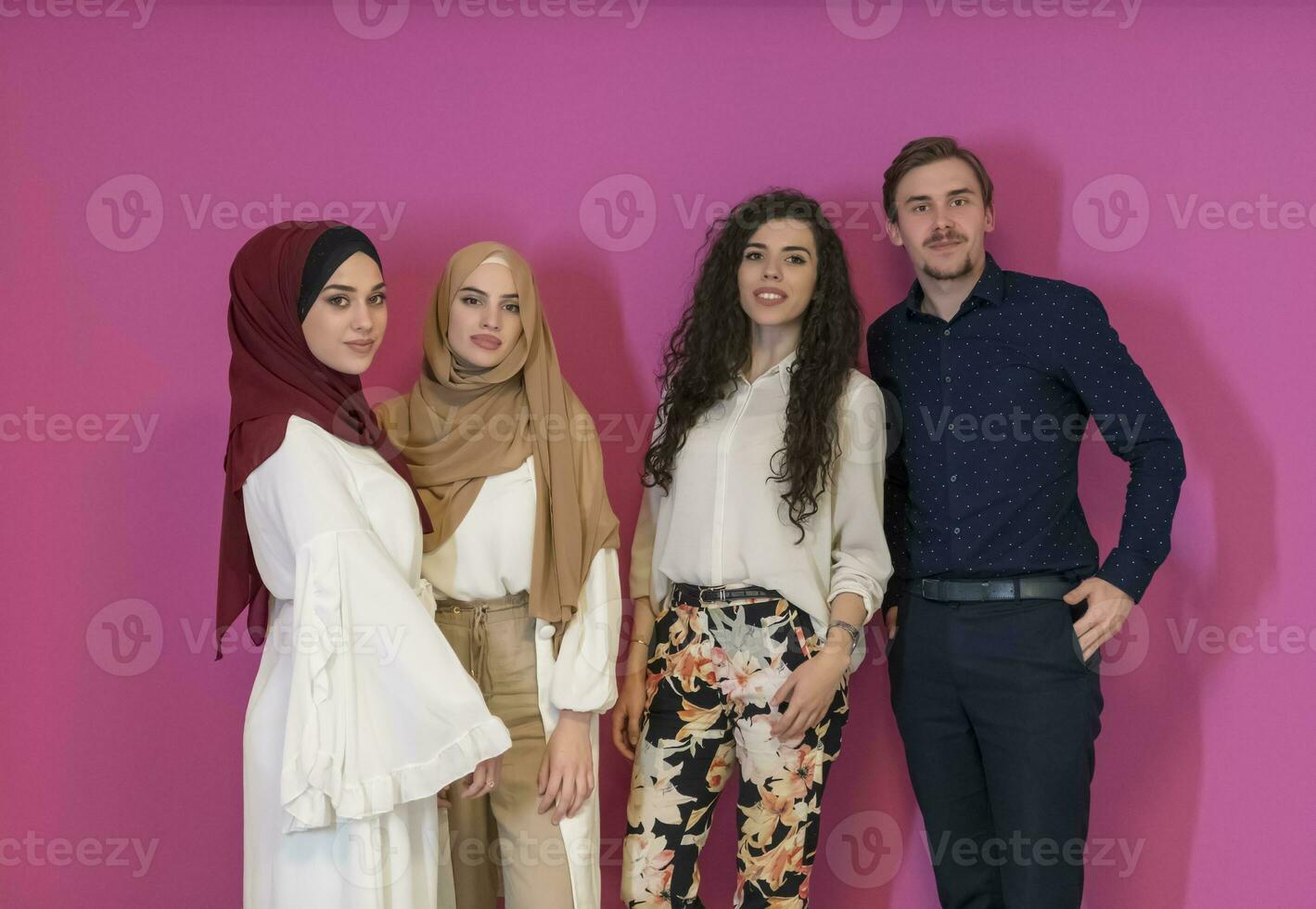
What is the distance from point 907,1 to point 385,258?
1506 mm

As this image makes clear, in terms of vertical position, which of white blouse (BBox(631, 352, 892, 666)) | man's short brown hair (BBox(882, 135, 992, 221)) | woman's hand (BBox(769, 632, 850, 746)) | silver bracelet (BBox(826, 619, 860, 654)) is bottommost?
woman's hand (BBox(769, 632, 850, 746))

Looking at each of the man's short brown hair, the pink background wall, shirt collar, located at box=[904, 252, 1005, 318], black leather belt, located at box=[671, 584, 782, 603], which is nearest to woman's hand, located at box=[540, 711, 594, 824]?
black leather belt, located at box=[671, 584, 782, 603]

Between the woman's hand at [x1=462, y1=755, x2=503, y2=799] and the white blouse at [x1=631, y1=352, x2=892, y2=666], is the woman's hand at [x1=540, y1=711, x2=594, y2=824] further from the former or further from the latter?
the white blouse at [x1=631, y1=352, x2=892, y2=666]

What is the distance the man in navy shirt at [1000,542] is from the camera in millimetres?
2301

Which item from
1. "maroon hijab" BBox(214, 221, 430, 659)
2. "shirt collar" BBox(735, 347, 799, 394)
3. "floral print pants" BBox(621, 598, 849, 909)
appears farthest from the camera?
"shirt collar" BBox(735, 347, 799, 394)

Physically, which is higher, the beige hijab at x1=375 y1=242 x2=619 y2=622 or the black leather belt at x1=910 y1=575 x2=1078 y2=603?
the beige hijab at x1=375 y1=242 x2=619 y2=622

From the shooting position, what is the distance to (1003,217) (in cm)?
287

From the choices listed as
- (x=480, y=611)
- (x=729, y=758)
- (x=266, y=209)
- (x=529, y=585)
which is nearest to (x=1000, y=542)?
(x=729, y=758)

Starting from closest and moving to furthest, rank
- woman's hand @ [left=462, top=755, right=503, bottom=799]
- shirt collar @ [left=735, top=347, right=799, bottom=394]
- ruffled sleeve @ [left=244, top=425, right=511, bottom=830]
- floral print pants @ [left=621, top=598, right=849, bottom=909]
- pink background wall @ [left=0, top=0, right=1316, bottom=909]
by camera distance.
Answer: ruffled sleeve @ [left=244, top=425, right=511, bottom=830], woman's hand @ [left=462, top=755, right=503, bottom=799], floral print pants @ [left=621, top=598, right=849, bottom=909], shirt collar @ [left=735, top=347, right=799, bottom=394], pink background wall @ [left=0, top=0, right=1316, bottom=909]

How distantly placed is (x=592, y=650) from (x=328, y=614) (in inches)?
21.5

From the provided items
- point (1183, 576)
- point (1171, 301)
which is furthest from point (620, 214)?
point (1183, 576)

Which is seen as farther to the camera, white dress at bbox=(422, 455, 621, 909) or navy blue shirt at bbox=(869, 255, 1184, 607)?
navy blue shirt at bbox=(869, 255, 1184, 607)

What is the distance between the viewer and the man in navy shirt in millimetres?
2301

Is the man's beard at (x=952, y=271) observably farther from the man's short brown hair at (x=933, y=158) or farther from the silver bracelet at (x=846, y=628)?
the silver bracelet at (x=846, y=628)
